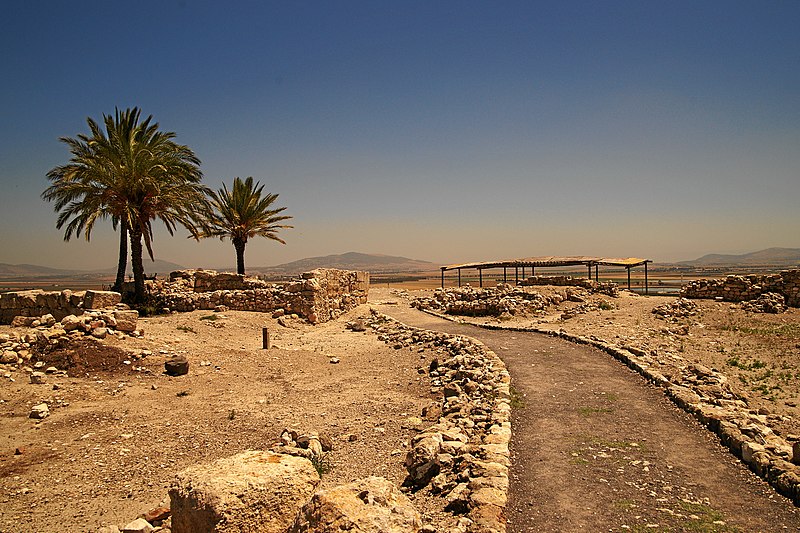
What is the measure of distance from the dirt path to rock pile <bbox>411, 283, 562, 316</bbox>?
12.9 meters

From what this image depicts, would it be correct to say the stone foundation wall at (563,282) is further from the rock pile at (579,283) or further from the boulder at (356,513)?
the boulder at (356,513)

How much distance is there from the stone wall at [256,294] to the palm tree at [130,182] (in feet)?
6.95

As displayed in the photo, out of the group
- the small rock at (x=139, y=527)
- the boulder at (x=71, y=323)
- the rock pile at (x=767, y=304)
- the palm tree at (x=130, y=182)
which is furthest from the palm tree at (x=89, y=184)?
the rock pile at (x=767, y=304)

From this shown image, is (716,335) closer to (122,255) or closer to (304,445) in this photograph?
(304,445)

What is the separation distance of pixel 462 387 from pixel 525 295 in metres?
15.4

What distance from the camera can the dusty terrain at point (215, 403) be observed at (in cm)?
650

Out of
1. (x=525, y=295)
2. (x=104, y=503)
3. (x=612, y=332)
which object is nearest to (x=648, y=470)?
(x=104, y=503)

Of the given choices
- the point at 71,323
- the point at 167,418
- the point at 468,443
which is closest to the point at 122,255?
the point at 71,323

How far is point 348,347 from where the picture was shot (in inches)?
666

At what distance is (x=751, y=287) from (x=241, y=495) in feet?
93.5

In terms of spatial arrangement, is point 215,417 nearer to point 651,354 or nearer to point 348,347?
point 348,347

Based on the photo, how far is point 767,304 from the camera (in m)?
22.0

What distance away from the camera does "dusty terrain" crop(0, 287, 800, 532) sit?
6.50 m

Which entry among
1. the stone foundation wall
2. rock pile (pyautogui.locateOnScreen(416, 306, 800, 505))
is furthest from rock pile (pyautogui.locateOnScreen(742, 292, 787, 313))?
rock pile (pyautogui.locateOnScreen(416, 306, 800, 505))
